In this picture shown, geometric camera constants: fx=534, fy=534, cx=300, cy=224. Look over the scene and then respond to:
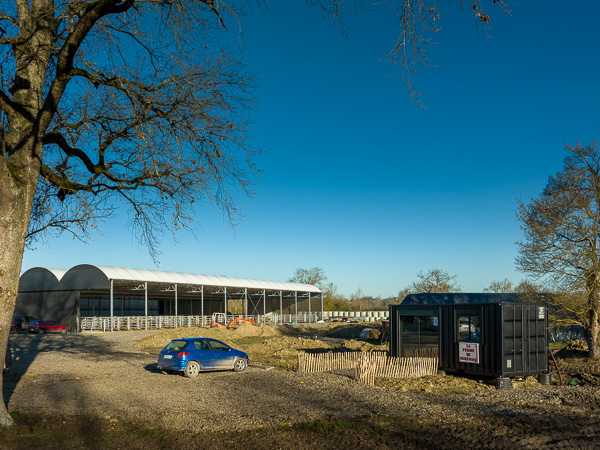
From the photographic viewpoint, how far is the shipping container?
1611 cm

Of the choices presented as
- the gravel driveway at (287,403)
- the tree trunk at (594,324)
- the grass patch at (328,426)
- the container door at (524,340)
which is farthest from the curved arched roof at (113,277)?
the grass patch at (328,426)

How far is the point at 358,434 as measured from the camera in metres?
9.56

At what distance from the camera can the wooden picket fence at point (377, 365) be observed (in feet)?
54.8

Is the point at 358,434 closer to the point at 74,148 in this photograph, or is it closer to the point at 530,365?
the point at 74,148

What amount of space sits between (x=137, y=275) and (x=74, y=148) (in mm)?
34946

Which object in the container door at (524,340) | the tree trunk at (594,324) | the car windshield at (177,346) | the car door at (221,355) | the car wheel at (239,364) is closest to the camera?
the container door at (524,340)

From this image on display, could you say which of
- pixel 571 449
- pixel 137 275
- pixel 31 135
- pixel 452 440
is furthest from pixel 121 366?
pixel 137 275

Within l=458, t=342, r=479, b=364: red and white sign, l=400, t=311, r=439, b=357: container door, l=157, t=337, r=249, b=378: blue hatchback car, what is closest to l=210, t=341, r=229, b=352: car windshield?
l=157, t=337, r=249, b=378: blue hatchback car

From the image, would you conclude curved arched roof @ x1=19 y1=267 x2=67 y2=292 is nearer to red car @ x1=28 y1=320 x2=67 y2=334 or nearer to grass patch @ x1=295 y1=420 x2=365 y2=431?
red car @ x1=28 y1=320 x2=67 y2=334

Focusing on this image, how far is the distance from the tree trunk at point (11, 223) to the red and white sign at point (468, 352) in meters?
12.9

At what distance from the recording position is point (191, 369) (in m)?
18.6

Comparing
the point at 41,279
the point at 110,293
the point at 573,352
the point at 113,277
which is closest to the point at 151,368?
the point at 573,352

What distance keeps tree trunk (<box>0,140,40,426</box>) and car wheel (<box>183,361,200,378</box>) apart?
937 cm

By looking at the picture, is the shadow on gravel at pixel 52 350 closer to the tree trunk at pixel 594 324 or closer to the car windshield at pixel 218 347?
the car windshield at pixel 218 347
